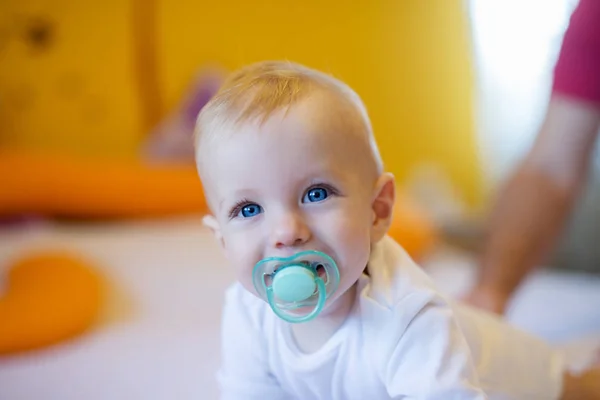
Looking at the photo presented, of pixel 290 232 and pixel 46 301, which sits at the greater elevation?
pixel 290 232

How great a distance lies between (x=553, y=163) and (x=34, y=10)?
1.55 metres

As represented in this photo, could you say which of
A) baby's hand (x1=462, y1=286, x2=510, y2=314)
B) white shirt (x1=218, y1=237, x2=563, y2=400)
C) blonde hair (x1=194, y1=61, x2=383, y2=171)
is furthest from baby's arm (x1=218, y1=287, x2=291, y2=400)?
baby's hand (x1=462, y1=286, x2=510, y2=314)

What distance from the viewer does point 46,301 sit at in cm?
110

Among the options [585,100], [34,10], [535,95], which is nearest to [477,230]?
[535,95]

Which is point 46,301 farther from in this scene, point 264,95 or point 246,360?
point 264,95

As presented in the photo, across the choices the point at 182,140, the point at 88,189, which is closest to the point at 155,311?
the point at 88,189

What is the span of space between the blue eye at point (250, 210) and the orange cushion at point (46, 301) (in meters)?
0.57

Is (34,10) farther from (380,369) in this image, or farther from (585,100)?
(380,369)

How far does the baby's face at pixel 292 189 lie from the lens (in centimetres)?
57

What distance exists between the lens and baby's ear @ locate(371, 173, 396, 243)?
641 mm

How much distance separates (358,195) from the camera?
607mm

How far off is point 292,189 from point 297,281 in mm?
77

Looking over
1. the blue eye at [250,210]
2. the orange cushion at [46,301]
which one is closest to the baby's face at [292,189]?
the blue eye at [250,210]

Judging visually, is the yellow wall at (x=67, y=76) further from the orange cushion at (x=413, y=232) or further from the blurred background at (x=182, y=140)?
the orange cushion at (x=413, y=232)
